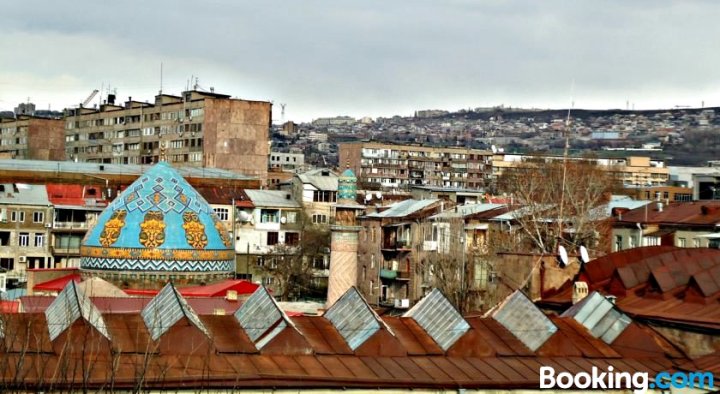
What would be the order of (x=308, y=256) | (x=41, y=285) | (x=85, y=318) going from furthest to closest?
(x=308, y=256), (x=41, y=285), (x=85, y=318)

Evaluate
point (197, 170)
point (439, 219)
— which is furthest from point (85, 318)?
point (197, 170)

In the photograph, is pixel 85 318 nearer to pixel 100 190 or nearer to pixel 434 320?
pixel 434 320

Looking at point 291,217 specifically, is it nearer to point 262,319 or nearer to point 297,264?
point 297,264

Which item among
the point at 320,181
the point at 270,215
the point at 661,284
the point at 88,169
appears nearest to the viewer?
the point at 661,284

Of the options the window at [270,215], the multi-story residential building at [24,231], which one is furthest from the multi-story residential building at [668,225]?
the multi-story residential building at [24,231]

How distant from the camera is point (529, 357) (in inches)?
878

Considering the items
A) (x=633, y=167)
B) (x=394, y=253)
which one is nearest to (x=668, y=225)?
(x=394, y=253)

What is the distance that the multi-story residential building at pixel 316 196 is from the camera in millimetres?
69812

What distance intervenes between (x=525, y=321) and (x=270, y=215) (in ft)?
147

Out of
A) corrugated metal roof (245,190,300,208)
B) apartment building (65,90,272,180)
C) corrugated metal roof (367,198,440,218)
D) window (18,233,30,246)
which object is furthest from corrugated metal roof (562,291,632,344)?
apartment building (65,90,272,180)

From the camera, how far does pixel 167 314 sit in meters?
21.6

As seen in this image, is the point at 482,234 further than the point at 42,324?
Yes

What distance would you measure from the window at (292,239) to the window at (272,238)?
1.66 ft

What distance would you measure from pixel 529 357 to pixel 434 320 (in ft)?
5.39
